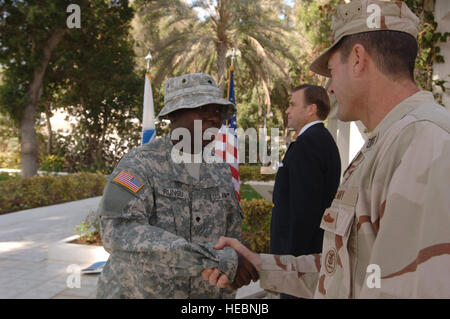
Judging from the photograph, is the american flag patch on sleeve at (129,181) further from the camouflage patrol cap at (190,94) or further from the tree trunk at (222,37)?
the tree trunk at (222,37)

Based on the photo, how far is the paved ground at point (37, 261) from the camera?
4.54m

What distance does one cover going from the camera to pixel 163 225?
189 centimetres

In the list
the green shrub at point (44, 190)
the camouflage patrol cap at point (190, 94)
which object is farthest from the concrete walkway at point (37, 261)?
the camouflage patrol cap at point (190, 94)

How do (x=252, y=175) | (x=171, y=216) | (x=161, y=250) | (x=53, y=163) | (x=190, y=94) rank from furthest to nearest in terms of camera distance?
(x=53, y=163) < (x=252, y=175) < (x=190, y=94) < (x=171, y=216) < (x=161, y=250)

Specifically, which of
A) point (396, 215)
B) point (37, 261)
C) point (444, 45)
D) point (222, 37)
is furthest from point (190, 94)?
point (222, 37)

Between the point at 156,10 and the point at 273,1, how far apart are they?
426cm

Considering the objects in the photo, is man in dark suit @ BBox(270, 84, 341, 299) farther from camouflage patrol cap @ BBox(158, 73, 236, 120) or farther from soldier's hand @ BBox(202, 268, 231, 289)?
soldier's hand @ BBox(202, 268, 231, 289)

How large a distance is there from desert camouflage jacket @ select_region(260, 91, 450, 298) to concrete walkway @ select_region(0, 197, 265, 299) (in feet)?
11.7

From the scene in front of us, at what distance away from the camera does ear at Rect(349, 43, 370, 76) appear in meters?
1.19

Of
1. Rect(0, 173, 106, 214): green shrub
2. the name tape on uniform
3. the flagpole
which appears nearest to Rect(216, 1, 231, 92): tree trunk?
Rect(0, 173, 106, 214): green shrub

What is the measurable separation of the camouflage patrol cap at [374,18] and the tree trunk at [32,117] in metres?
14.7

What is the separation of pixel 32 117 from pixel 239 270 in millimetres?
14654

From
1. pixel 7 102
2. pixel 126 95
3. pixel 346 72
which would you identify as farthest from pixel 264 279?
pixel 126 95

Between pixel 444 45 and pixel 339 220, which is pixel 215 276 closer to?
pixel 339 220
